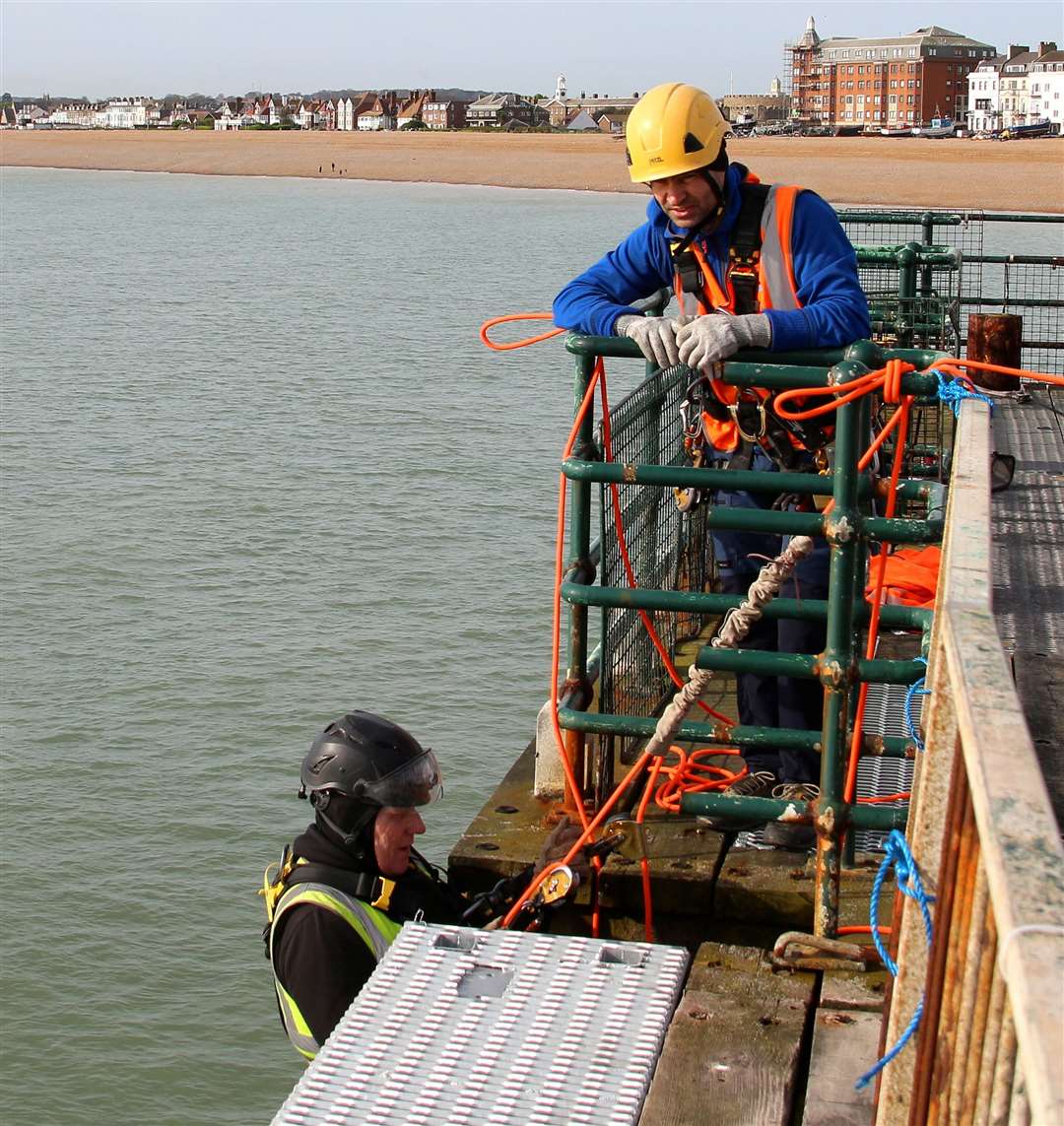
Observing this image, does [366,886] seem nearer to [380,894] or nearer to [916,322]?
[380,894]

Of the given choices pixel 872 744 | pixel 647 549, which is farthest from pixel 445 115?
pixel 872 744

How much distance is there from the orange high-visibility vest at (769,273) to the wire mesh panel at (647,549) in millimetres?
424

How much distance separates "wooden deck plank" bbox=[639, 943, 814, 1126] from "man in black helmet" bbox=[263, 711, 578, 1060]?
706 millimetres

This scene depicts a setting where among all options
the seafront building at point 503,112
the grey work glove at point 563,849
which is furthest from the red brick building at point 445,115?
the grey work glove at point 563,849

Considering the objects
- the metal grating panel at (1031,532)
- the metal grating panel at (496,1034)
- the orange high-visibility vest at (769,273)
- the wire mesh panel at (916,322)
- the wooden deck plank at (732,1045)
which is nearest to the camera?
the metal grating panel at (496,1034)

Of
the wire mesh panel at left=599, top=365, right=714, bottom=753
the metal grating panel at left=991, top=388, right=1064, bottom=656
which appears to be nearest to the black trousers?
the wire mesh panel at left=599, top=365, right=714, bottom=753

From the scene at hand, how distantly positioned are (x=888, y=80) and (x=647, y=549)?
160 metres

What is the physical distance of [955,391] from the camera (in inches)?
139

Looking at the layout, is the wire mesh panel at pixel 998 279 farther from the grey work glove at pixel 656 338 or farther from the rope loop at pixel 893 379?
the rope loop at pixel 893 379

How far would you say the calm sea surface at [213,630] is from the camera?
6.03m

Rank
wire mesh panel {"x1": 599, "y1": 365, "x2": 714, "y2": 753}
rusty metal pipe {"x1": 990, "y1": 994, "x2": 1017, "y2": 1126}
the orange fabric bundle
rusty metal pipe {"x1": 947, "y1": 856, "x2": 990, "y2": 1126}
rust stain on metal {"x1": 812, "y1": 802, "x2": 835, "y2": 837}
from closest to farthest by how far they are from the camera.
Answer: rusty metal pipe {"x1": 990, "y1": 994, "x2": 1017, "y2": 1126}
rusty metal pipe {"x1": 947, "y1": 856, "x2": 990, "y2": 1126}
rust stain on metal {"x1": 812, "y1": 802, "x2": 835, "y2": 837}
wire mesh panel {"x1": 599, "y1": 365, "x2": 714, "y2": 753}
the orange fabric bundle

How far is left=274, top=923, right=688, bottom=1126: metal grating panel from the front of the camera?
9.63ft

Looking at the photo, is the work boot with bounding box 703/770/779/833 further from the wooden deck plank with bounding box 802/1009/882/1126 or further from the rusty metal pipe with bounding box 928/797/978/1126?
the rusty metal pipe with bounding box 928/797/978/1126

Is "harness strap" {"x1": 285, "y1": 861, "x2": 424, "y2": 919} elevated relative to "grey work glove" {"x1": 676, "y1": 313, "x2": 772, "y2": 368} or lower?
lower
